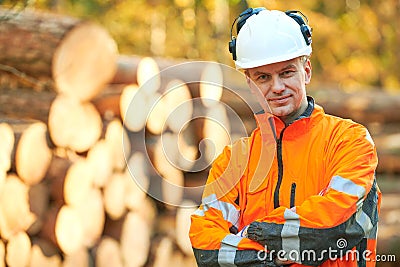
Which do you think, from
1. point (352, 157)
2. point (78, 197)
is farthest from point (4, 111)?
point (352, 157)

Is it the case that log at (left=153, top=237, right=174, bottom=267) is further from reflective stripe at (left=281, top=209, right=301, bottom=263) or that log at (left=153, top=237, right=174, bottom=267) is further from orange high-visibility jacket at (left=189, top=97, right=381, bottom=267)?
reflective stripe at (left=281, top=209, right=301, bottom=263)

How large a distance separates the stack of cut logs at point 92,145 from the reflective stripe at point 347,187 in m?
2.82

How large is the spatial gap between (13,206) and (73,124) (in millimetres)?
904

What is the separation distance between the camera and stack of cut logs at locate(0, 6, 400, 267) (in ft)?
16.5

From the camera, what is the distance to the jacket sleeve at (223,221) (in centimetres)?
266

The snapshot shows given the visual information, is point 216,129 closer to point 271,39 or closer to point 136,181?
point 136,181

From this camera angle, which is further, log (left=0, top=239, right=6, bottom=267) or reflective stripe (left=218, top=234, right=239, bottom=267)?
log (left=0, top=239, right=6, bottom=267)

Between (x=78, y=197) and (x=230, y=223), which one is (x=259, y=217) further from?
(x=78, y=197)

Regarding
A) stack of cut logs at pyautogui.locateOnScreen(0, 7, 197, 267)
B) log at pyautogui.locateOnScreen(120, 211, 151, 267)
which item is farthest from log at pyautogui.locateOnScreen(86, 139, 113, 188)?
log at pyautogui.locateOnScreen(120, 211, 151, 267)

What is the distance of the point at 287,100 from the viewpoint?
2.72m

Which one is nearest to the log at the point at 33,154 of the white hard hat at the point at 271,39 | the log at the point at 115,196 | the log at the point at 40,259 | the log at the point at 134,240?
the log at the point at 40,259

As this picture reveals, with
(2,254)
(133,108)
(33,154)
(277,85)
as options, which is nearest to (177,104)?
(133,108)

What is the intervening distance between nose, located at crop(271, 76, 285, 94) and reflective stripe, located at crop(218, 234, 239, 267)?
0.56 m

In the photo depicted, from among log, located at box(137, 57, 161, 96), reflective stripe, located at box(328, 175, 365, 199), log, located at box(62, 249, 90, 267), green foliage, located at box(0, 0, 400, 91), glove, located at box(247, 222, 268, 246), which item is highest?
reflective stripe, located at box(328, 175, 365, 199)
